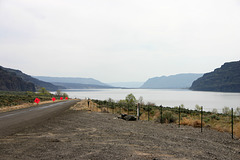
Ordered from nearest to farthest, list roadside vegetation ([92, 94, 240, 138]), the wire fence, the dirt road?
the dirt road
the wire fence
roadside vegetation ([92, 94, 240, 138])

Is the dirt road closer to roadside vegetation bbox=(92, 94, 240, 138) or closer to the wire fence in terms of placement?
the wire fence

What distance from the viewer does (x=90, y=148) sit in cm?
934

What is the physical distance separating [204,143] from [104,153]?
585cm

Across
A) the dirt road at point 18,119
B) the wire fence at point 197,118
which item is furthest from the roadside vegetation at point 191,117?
the dirt road at point 18,119

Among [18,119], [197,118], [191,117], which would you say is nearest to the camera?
[18,119]

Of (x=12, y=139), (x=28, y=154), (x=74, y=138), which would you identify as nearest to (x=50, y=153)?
(x=28, y=154)

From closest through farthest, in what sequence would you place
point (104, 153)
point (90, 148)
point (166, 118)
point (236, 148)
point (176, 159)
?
point (176, 159) < point (104, 153) < point (90, 148) < point (236, 148) < point (166, 118)

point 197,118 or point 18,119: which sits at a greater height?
point 18,119

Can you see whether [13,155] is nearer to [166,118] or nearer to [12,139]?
[12,139]

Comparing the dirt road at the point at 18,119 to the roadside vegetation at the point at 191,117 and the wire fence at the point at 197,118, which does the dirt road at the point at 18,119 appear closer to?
the wire fence at the point at 197,118

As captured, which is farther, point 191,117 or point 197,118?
point 191,117

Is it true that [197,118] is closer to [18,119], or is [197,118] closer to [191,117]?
[191,117]

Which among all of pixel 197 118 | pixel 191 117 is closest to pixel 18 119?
pixel 197 118

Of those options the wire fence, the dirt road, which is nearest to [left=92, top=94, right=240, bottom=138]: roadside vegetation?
the wire fence
